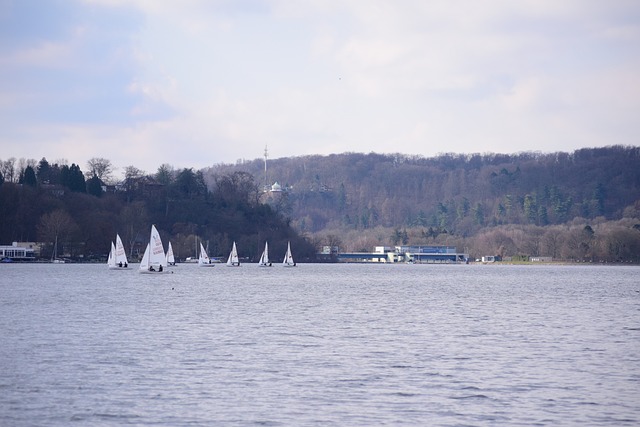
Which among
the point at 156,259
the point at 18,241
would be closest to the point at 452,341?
the point at 156,259

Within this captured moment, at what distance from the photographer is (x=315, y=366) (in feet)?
118

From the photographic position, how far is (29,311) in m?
60.1

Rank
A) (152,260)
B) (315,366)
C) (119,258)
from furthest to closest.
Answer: (119,258), (152,260), (315,366)

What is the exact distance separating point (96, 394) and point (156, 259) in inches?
3614

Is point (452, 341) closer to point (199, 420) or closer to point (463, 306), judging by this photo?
point (199, 420)

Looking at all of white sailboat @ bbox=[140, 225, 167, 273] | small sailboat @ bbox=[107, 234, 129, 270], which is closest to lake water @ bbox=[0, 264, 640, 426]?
white sailboat @ bbox=[140, 225, 167, 273]

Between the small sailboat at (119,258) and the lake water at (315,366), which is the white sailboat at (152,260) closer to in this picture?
the small sailboat at (119,258)

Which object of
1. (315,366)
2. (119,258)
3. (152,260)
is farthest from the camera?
(119,258)

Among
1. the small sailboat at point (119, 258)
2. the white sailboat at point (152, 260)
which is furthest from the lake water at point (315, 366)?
the small sailboat at point (119, 258)

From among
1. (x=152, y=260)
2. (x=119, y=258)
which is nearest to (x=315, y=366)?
(x=152, y=260)

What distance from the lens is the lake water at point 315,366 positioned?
27438 mm

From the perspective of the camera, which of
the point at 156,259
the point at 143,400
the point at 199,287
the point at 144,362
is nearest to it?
the point at 143,400

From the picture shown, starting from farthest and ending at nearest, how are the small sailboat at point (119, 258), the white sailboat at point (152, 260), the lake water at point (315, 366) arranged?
the small sailboat at point (119, 258)
the white sailboat at point (152, 260)
the lake water at point (315, 366)

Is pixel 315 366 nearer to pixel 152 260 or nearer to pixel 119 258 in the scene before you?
pixel 152 260
